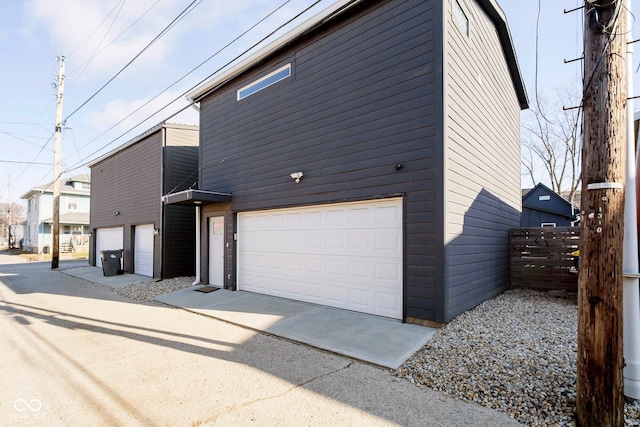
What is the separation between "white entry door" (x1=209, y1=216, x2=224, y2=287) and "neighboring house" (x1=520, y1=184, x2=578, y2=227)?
13.7 metres

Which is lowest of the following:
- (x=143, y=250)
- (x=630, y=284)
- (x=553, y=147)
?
(x=143, y=250)

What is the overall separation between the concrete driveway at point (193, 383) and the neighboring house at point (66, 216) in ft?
79.5

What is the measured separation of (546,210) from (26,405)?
1884 cm

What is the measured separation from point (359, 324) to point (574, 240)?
17.9 ft

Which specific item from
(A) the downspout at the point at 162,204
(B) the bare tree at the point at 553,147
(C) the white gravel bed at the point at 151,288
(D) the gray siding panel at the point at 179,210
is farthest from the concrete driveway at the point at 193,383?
(B) the bare tree at the point at 553,147

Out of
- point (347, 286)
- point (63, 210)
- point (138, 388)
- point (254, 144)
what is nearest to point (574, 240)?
point (347, 286)

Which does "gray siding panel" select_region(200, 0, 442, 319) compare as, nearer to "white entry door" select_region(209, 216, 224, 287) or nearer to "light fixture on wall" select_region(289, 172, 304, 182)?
"light fixture on wall" select_region(289, 172, 304, 182)

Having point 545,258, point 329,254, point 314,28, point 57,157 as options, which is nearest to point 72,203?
point 57,157

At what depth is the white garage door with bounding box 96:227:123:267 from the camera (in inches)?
572

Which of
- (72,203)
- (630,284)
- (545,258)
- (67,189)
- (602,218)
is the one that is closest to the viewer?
(602,218)

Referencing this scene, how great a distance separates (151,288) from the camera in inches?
373

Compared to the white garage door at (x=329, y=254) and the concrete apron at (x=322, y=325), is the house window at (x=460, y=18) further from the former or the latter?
the concrete apron at (x=322, y=325)

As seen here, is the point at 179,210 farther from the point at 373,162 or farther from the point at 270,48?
the point at 373,162

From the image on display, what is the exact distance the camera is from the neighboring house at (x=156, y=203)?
11.3 metres
